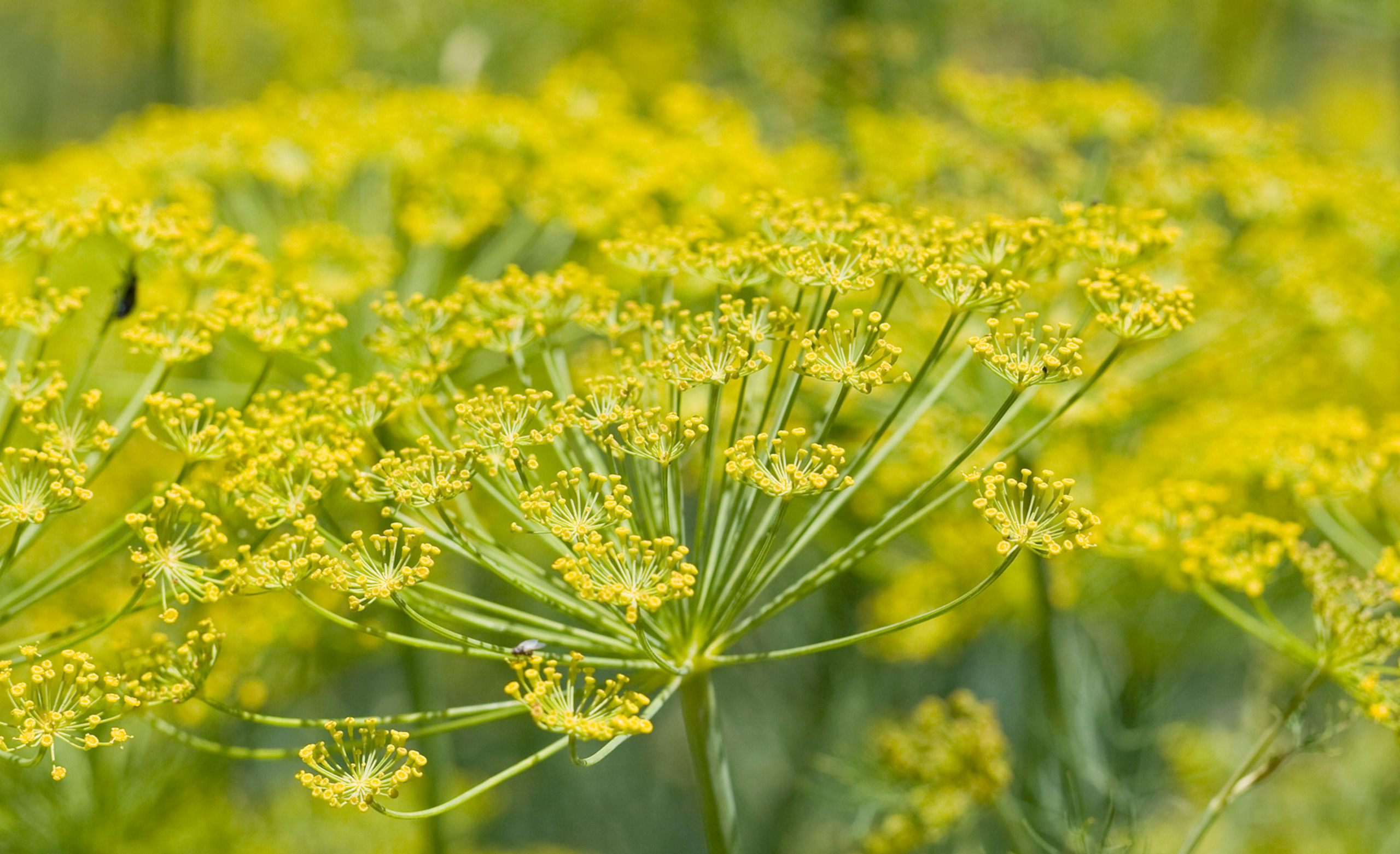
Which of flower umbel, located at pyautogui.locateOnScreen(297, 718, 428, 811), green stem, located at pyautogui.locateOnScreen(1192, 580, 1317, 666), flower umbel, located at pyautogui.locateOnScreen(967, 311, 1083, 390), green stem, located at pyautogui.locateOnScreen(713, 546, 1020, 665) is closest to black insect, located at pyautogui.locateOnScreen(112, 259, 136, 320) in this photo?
flower umbel, located at pyautogui.locateOnScreen(297, 718, 428, 811)

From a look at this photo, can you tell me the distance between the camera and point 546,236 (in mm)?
4180

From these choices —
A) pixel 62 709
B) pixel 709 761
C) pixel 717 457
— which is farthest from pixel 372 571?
pixel 717 457

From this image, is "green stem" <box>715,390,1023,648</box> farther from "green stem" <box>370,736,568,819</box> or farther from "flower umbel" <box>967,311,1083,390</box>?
"green stem" <box>370,736,568,819</box>

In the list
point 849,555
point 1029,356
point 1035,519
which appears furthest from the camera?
point 849,555

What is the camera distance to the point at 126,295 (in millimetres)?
2816

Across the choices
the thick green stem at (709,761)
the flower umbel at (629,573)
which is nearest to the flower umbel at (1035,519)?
the flower umbel at (629,573)

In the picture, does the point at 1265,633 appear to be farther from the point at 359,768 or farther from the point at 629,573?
the point at 359,768

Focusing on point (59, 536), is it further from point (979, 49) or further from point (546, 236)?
point (979, 49)

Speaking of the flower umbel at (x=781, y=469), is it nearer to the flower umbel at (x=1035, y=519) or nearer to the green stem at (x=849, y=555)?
the green stem at (x=849, y=555)

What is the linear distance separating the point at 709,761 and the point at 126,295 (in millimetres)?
1935

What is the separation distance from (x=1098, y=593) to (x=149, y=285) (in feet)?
11.9

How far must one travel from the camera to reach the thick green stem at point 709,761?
2322mm

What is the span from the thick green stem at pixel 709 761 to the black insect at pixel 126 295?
Answer: 5.85 feet

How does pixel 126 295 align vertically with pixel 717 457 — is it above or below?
above
